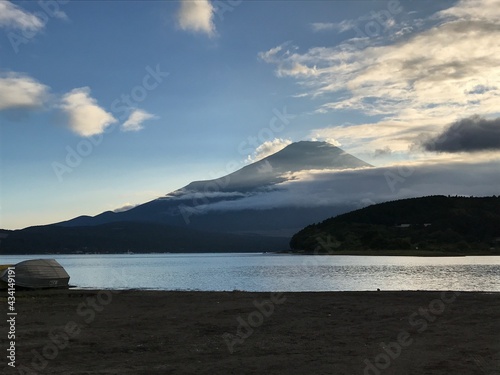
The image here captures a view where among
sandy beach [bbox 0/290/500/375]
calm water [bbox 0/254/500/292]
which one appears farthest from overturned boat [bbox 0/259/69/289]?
sandy beach [bbox 0/290/500/375]

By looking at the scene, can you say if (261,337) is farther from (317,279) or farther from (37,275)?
(317,279)

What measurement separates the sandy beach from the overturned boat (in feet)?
44.6

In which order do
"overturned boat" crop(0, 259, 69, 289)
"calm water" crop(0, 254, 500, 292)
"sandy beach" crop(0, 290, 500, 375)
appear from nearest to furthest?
1. "sandy beach" crop(0, 290, 500, 375)
2. "overturned boat" crop(0, 259, 69, 289)
3. "calm water" crop(0, 254, 500, 292)

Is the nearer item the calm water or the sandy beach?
the sandy beach

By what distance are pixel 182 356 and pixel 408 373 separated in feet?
19.8

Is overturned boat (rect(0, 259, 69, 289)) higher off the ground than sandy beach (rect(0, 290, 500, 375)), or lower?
higher

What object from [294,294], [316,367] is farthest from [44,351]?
[294,294]

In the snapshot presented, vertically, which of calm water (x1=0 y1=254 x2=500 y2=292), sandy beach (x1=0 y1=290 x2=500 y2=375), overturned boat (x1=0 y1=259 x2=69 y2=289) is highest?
overturned boat (x1=0 y1=259 x2=69 y2=289)

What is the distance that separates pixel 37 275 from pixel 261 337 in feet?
102

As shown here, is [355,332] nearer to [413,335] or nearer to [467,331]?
[413,335]

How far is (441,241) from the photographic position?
643 feet

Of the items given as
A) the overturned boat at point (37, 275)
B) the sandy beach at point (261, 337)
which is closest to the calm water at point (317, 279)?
the overturned boat at point (37, 275)

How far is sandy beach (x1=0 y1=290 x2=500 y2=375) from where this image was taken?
1341 centimetres

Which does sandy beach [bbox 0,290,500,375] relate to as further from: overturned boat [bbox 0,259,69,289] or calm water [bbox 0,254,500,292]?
calm water [bbox 0,254,500,292]
